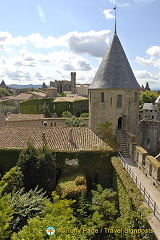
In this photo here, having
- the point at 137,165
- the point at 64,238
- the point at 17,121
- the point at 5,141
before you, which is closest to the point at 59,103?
the point at 17,121

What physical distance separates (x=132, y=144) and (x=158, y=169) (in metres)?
4.47

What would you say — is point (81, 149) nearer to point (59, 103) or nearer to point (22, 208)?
point (22, 208)

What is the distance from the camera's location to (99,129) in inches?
648

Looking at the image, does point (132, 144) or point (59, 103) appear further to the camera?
point (59, 103)

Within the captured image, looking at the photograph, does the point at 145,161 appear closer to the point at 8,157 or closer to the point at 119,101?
the point at 119,101

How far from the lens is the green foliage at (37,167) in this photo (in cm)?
1271

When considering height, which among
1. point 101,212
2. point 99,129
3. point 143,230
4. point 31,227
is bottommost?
point 101,212

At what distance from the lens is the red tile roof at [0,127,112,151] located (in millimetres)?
14955

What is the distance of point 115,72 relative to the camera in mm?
15570

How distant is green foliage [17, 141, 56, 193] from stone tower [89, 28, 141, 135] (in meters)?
6.03

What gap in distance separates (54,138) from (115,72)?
29.3 ft

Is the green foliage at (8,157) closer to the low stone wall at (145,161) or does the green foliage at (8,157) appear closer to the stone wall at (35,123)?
the low stone wall at (145,161)

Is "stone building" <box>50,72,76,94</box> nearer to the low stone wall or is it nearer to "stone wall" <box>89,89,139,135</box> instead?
"stone wall" <box>89,89,139,135</box>

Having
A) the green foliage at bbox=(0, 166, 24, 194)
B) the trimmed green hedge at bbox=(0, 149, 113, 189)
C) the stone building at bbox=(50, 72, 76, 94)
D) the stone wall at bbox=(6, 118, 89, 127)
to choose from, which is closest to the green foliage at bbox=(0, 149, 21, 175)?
the trimmed green hedge at bbox=(0, 149, 113, 189)
